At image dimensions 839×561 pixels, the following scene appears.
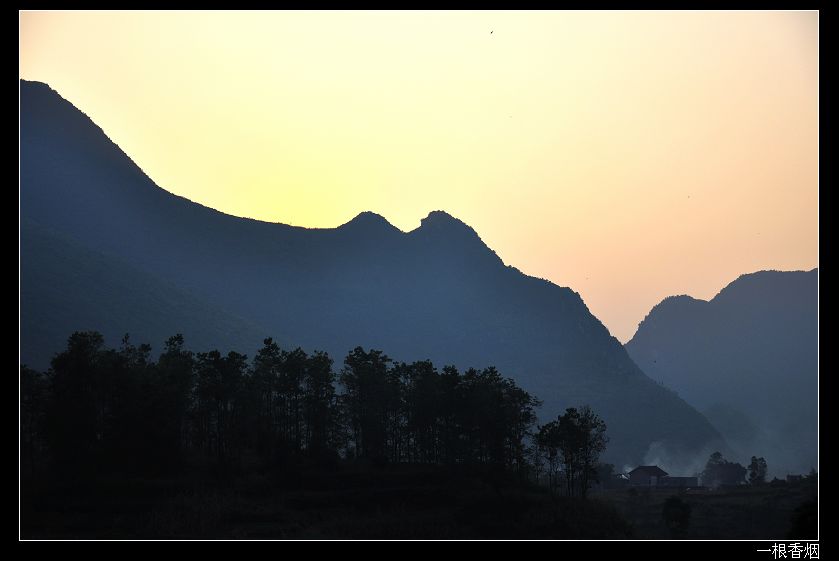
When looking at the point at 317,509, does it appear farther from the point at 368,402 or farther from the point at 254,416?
Result: the point at 368,402

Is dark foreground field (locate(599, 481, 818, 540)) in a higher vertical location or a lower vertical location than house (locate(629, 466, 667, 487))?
lower

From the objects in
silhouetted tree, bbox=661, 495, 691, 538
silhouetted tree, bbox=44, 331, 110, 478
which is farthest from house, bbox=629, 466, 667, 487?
silhouetted tree, bbox=44, 331, 110, 478

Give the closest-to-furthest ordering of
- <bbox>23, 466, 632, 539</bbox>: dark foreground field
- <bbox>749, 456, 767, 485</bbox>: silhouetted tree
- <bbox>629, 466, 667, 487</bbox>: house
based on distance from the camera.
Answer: <bbox>23, 466, 632, 539</bbox>: dark foreground field < <bbox>629, 466, 667, 487</bbox>: house < <bbox>749, 456, 767, 485</bbox>: silhouetted tree

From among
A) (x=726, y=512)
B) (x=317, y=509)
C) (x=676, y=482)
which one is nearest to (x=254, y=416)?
(x=317, y=509)

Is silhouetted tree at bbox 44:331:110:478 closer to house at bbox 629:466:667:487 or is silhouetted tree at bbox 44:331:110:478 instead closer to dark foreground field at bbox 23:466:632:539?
dark foreground field at bbox 23:466:632:539

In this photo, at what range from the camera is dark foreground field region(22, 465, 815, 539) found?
218 feet

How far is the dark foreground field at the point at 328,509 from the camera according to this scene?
66.6m

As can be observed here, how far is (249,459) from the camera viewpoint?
86.3 meters

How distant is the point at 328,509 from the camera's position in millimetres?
71562

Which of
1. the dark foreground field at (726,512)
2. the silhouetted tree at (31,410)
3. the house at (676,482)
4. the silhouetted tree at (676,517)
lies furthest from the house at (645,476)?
the silhouetted tree at (31,410)

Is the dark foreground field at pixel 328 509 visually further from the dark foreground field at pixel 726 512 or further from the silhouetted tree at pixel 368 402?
the silhouetted tree at pixel 368 402

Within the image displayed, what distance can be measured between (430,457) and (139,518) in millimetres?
31330

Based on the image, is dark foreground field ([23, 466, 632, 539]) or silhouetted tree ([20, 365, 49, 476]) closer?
dark foreground field ([23, 466, 632, 539])
